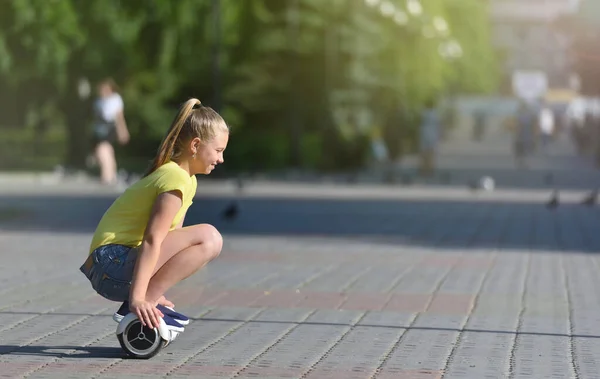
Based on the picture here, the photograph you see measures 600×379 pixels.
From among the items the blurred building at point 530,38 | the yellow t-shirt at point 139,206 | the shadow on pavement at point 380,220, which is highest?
the blurred building at point 530,38

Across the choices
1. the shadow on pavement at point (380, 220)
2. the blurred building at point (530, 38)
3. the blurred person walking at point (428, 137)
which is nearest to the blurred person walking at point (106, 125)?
the shadow on pavement at point (380, 220)

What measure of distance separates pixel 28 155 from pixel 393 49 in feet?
35.5

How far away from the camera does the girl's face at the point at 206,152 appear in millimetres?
7387

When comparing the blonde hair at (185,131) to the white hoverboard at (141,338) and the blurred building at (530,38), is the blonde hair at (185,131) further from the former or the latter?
the blurred building at (530,38)

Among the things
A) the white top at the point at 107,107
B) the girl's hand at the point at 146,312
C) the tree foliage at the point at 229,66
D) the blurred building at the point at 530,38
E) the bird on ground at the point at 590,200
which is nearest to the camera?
the girl's hand at the point at 146,312

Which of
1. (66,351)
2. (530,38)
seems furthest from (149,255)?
(530,38)

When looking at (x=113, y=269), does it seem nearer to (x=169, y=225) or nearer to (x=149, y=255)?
(x=149, y=255)

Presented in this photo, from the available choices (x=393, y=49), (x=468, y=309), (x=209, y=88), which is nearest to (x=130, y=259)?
(x=468, y=309)

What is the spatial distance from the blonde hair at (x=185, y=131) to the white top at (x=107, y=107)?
19.1 m

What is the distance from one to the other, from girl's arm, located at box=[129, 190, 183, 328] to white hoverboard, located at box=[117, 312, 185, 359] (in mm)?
153

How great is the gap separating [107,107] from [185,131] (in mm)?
19284

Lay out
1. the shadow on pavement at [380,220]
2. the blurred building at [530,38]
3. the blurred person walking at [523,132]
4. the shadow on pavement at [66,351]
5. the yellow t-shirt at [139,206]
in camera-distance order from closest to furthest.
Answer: the yellow t-shirt at [139,206] < the shadow on pavement at [66,351] < the shadow on pavement at [380,220] < the blurred person walking at [523,132] < the blurred building at [530,38]

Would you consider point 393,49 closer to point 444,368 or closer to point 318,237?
point 318,237

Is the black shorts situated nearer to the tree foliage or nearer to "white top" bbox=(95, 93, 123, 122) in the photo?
"white top" bbox=(95, 93, 123, 122)
